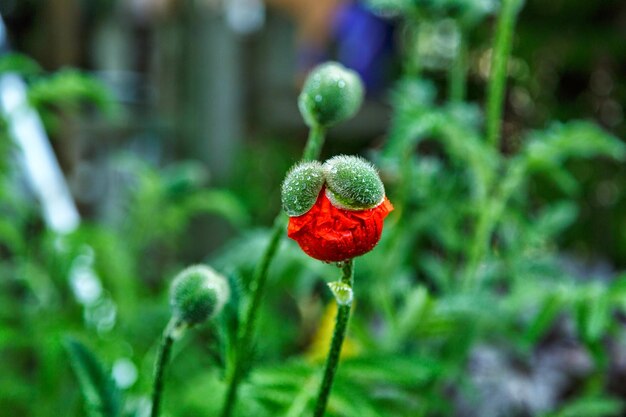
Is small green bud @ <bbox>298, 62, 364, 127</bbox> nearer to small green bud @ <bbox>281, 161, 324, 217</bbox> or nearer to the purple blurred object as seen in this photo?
small green bud @ <bbox>281, 161, 324, 217</bbox>

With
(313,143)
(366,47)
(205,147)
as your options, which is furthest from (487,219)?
(366,47)

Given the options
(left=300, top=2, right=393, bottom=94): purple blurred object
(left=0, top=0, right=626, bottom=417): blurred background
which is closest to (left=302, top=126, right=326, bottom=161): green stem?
(left=0, top=0, right=626, bottom=417): blurred background

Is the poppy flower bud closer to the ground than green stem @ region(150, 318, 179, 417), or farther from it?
farther from it

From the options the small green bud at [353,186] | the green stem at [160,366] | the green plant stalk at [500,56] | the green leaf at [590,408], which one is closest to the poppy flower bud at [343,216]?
the small green bud at [353,186]

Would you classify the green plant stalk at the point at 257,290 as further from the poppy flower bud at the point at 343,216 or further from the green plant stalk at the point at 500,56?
the green plant stalk at the point at 500,56

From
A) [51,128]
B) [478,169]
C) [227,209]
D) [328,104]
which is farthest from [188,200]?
[328,104]

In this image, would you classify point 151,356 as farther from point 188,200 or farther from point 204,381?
point 188,200
